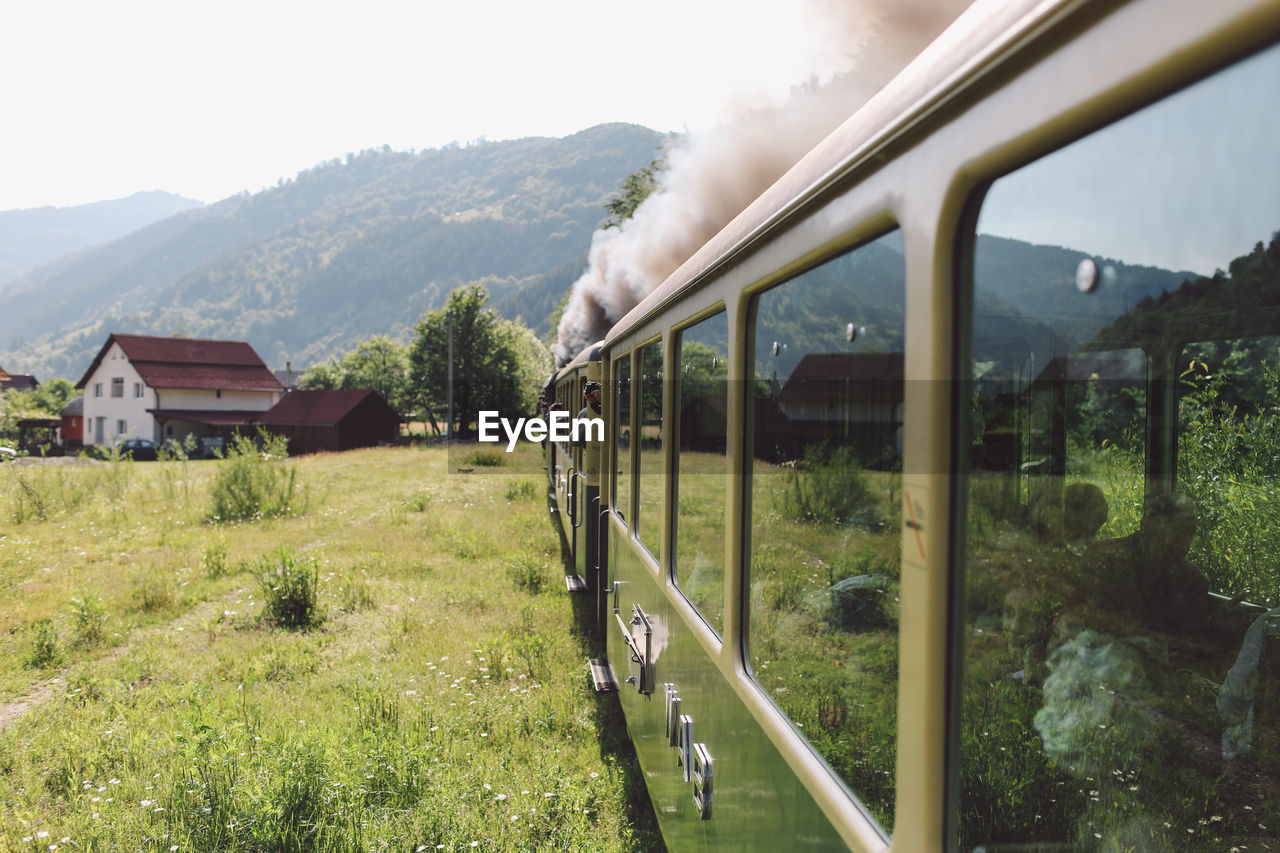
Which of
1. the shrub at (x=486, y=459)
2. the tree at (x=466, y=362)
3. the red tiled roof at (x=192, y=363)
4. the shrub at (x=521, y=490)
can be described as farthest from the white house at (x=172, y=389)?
the shrub at (x=521, y=490)

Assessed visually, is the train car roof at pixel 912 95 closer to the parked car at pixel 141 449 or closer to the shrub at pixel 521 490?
the shrub at pixel 521 490

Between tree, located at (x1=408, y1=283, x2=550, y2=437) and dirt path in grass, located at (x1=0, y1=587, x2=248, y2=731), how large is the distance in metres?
31.7

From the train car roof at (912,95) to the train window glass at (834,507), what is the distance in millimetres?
139

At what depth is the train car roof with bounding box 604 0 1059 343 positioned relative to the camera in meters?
0.83

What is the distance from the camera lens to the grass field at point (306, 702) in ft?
12.2

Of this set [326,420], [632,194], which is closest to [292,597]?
[632,194]

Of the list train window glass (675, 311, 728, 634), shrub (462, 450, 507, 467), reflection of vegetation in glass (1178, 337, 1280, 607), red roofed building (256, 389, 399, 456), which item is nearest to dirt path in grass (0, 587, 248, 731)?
train window glass (675, 311, 728, 634)

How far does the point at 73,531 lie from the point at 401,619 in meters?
7.72

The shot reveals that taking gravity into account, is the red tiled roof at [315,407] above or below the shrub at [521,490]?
above

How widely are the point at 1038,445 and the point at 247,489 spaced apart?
13668mm

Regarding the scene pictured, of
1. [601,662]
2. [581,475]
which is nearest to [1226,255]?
[601,662]

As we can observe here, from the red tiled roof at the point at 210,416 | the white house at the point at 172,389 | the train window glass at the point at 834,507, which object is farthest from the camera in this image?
the white house at the point at 172,389

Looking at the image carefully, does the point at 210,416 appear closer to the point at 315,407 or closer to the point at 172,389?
the point at 172,389

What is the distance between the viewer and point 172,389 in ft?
147
